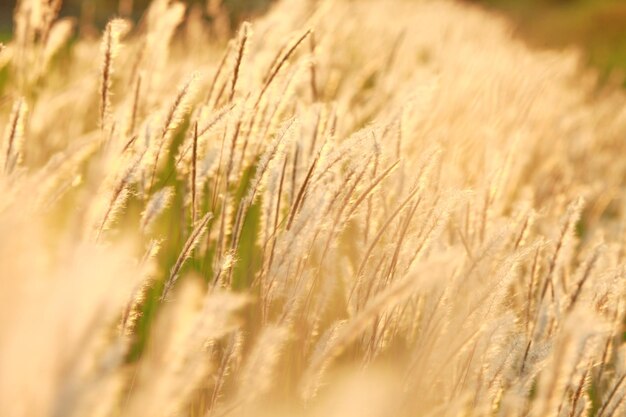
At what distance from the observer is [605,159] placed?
3.45m

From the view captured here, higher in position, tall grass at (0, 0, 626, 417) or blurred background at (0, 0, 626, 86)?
blurred background at (0, 0, 626, 86)

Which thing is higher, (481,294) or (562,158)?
(562,158)

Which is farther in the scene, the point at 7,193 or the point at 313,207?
the point at 313,207

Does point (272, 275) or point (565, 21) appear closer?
point (272, 275)

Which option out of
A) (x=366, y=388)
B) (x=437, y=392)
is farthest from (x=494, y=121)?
(x=366, y=388)

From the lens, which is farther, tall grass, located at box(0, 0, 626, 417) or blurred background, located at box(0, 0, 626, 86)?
blurred background, located at box(0, 0, 626, 86)

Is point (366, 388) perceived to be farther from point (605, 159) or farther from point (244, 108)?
point (605, 159)

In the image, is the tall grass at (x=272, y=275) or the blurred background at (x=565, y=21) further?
the blurred background at (x=565, y=21)

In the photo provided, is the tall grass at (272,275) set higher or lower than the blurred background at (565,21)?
lower

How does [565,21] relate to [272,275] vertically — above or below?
above

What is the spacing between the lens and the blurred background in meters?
10.3

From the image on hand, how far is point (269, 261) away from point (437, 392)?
15.5 inches

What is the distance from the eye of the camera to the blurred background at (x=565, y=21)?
10.3m

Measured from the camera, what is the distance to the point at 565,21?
52.6ft
